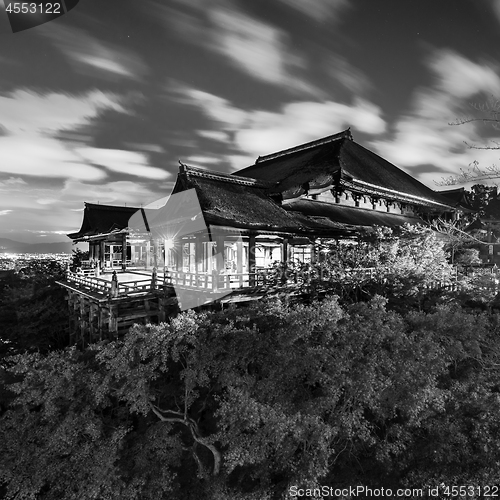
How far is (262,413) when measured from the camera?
26.0 feet

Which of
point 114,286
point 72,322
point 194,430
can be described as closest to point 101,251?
point 72,322

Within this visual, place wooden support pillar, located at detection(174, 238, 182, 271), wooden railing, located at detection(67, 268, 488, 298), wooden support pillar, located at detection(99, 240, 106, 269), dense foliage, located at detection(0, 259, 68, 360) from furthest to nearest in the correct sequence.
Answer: wooden support pillar, located at detection(99, 240, 106, 269)
wooden support pillar, located at detection(174, 238, 182, 271)
dense foliage, located at detection(0, 259, 68, 360)
wooden railing, located at detection(67, 268, 488, 298)

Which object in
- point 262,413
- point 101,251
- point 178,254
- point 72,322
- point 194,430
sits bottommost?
point 194,430

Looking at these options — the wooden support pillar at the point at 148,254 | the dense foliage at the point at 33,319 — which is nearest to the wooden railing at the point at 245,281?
the dense foliage at the point at 33,319

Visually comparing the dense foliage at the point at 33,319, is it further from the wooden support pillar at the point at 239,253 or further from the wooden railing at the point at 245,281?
the wooden support pillar at the point at 239,253

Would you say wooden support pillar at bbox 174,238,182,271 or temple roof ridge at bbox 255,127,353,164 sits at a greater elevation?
temple roof ridge at bbox 255,127,353,164

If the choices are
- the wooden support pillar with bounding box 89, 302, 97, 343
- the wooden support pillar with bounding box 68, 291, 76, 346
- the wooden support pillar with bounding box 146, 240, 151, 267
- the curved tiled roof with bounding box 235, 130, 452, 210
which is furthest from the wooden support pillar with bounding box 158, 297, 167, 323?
the wooden support pillar with bounding box 146, 240, 151, 267

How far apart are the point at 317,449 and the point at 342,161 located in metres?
17.4

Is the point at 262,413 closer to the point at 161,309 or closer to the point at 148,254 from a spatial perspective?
the point at 161,309

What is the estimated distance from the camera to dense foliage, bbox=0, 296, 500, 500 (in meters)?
8.29

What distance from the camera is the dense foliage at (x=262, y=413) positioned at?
8289 mm

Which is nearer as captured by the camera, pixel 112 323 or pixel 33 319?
pixel 112 323

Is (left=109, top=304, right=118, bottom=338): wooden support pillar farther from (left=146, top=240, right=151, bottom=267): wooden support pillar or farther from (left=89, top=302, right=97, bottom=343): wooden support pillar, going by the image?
(left=146, top=240, right=151, bottom=267): wooden support pillar

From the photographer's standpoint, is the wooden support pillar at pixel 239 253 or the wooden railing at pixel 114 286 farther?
the wooden support pillar at pixel 239 253
